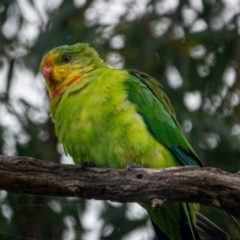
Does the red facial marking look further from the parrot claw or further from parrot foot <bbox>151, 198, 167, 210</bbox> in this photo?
parrot foot <bbox>151, 198, 167, 210</bbox>

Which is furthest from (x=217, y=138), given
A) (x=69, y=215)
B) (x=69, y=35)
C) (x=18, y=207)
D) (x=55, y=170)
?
(x=55, y=170)

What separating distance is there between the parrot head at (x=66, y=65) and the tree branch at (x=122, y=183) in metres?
1.08

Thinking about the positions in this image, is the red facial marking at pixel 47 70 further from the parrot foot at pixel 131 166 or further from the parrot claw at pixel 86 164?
the parrot foot at pixel 131 166

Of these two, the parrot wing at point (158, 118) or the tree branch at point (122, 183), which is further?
the parrot wing at point (158, 118)

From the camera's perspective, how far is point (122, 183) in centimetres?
354

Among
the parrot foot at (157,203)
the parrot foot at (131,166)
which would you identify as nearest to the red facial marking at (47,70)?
the parrot foot at (131,166)

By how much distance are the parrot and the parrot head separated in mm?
61

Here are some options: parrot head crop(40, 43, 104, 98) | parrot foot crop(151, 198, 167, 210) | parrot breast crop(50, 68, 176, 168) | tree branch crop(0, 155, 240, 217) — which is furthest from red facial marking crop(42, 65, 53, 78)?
parrot foot crop(151, 198, 167, 210)

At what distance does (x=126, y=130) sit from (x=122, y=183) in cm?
58

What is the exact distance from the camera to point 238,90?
259 inches

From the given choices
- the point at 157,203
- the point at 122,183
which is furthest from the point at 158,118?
the point at 157,203

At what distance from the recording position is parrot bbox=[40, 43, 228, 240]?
4.07 m

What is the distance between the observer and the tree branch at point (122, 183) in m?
3.30

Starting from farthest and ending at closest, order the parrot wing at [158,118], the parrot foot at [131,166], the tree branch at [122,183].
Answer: the parrot wing at [158,118] → the parrot foot at [131,166] → the tree branch at [122,183]
